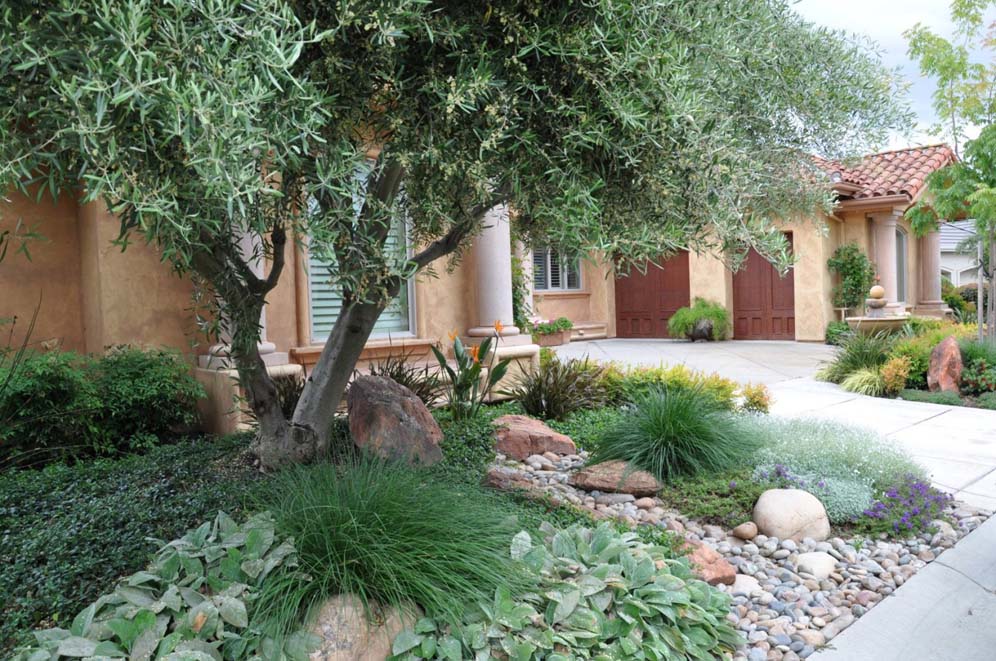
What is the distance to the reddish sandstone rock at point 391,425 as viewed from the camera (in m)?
4.96

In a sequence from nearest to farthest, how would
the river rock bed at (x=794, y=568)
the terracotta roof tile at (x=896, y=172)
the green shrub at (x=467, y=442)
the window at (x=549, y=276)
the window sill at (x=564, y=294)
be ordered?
the river rock bed at (x=794, y=568) → the green shrub at (x=467, y=442) → the terracotta roof tile at (x=896, y=172) → the window sill at (x=564, y=294) → the window at (x=549, y=276)

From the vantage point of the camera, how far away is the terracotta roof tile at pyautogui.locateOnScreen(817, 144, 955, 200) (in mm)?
15328

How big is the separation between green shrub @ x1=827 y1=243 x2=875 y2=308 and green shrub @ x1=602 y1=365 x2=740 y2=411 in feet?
31.7

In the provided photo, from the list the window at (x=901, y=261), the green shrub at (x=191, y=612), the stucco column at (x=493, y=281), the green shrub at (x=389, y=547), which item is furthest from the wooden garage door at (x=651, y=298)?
the green shrub at (x=191, y=612)

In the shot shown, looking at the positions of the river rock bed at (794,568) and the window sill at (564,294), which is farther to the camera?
the window sill at (564,294)

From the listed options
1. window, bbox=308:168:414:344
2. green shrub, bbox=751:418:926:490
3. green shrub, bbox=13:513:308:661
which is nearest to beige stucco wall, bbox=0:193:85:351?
window, bbox=308:168:414:344

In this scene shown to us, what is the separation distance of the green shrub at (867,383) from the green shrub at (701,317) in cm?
650

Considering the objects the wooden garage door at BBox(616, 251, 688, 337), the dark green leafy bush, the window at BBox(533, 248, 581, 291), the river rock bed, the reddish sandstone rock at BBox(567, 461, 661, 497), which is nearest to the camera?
the river rock bed

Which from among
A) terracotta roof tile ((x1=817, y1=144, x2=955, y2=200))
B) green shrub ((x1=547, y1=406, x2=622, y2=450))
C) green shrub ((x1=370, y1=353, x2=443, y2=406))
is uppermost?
terracotta roof tile ((x1=817, y1=144, x2=955, y2=200))

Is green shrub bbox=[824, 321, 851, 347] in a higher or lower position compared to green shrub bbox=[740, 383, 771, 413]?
higher

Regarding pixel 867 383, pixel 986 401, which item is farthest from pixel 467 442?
pixel 986 401

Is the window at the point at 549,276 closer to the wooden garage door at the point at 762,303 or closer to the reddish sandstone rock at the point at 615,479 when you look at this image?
the wooden garage door at the point at 762,303

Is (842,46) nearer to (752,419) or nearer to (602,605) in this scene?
(752,419)

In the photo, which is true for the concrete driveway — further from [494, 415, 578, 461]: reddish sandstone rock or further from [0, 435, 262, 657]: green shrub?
[0, 435, 262, 657]: green shrub
